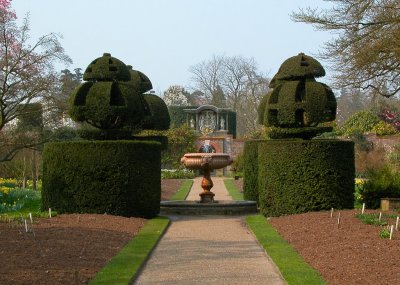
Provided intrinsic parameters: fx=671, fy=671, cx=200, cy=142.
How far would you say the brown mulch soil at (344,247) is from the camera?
26.1 feet

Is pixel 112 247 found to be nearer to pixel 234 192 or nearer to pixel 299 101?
pixel 299 101

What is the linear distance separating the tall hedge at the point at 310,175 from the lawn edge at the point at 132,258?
113 inches

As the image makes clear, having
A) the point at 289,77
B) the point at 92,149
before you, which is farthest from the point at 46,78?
the point at 289,77

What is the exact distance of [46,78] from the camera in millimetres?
21609

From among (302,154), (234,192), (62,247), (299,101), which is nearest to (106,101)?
(299,101)

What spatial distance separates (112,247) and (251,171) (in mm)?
8246

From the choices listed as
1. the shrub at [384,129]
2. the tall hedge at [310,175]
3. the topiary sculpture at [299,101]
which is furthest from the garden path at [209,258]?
the shrub at [384,129]

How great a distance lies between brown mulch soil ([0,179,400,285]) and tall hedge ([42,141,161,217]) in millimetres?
698

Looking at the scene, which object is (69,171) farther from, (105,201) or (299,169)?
(299,169)

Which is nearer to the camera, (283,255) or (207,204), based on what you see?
(283,255)

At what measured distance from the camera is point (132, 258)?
372 inches

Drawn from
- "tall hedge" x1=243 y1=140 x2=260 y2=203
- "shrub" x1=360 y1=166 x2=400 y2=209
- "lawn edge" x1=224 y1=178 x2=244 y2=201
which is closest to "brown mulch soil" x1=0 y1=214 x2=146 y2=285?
"tall hedge" x1=243 y1=140 x2=260 y2=203

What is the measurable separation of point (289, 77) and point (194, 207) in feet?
13.2

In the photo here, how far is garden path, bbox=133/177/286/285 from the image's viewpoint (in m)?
8.16
